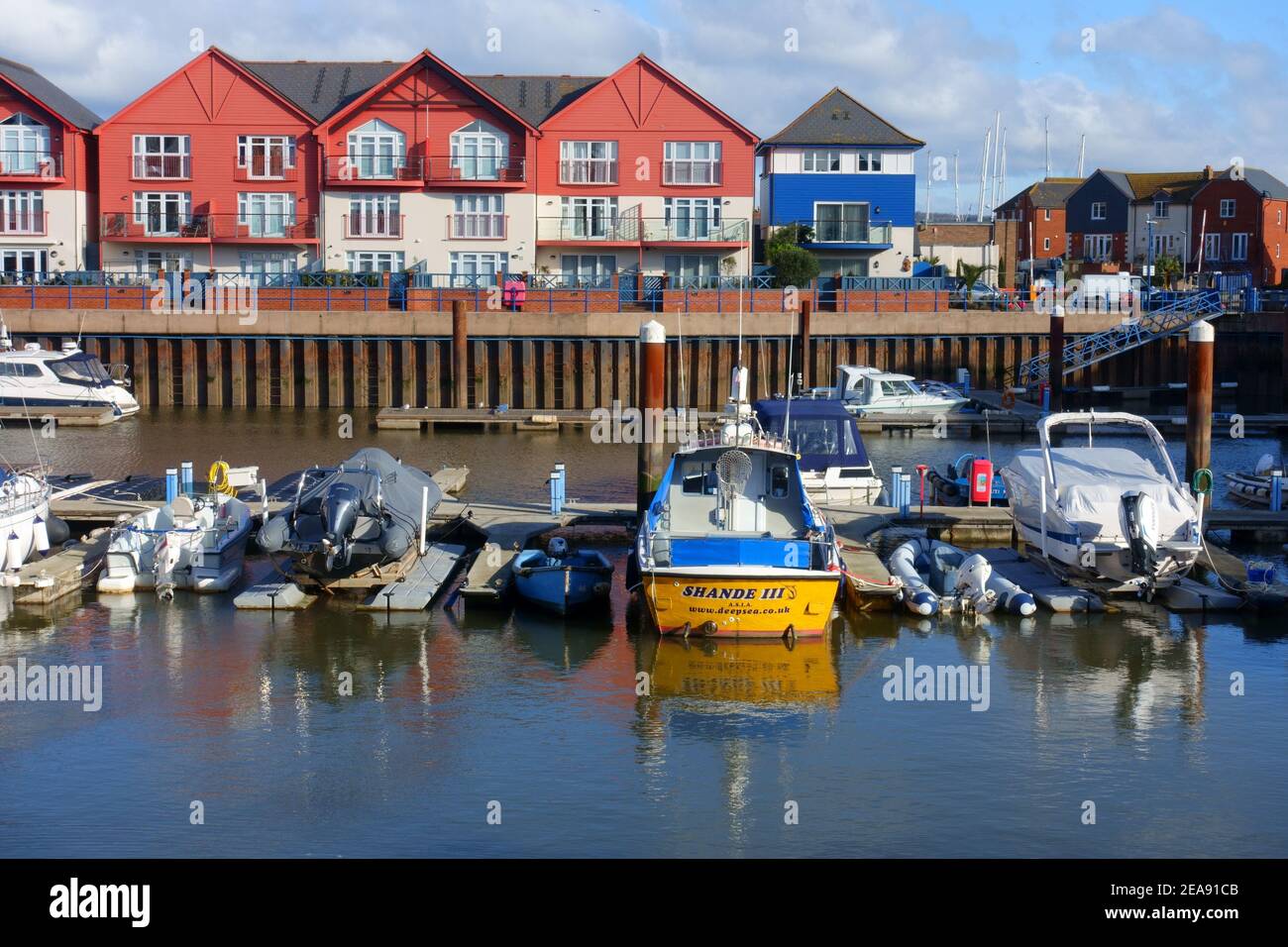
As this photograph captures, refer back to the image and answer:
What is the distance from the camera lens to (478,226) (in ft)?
189

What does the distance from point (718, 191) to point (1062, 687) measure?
41.9 meters

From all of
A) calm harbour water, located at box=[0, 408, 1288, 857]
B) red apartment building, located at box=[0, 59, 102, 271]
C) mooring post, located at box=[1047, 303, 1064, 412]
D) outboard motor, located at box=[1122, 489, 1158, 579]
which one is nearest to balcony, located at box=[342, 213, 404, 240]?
red apartment building, located at box=[0, 59, 102, 271]

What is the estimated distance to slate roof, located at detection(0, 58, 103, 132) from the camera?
57406 millimetres

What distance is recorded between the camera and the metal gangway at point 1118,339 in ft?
168

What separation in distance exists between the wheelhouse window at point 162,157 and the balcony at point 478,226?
32.9 feet

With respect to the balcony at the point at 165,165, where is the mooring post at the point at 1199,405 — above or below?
below

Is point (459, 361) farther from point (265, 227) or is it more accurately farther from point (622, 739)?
point (622, 739)

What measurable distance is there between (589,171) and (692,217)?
4309mm

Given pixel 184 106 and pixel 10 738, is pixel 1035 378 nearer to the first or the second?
pixel 184 106
